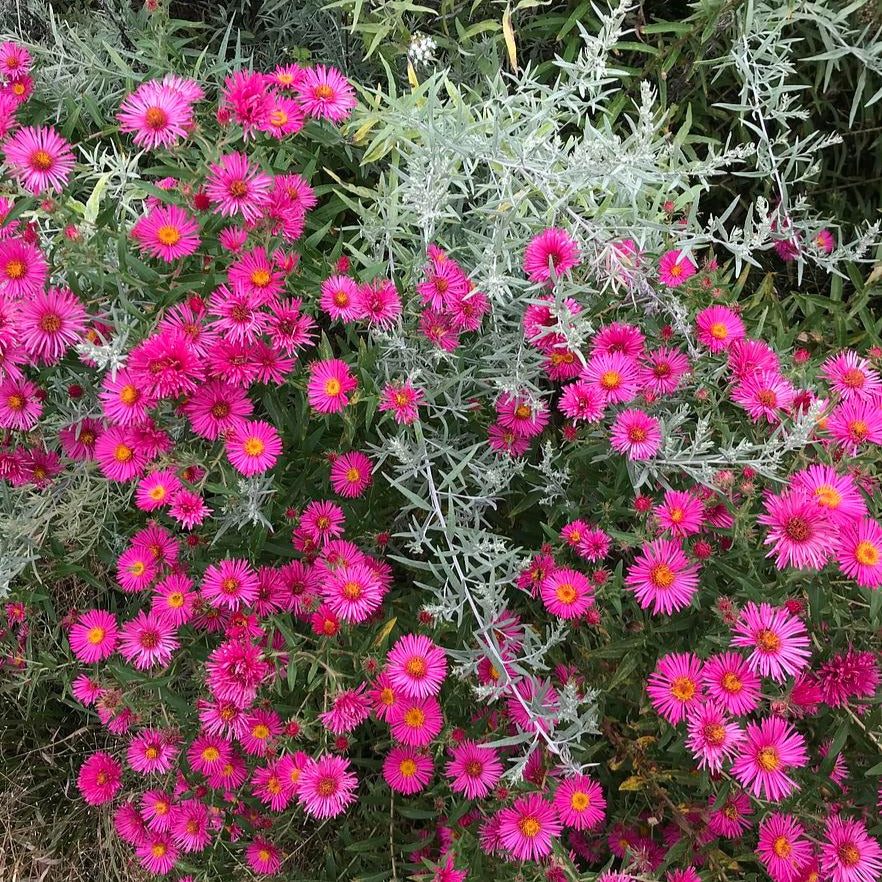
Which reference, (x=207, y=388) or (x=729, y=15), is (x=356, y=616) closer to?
(x=207, y=388)

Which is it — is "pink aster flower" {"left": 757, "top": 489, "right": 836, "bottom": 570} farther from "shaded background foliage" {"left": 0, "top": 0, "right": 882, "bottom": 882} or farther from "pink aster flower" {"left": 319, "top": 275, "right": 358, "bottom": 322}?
"pink aster flower" {"left": 319, "top": 275, "right": 358, "bottom": 322}

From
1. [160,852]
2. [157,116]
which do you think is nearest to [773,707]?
[160,852]

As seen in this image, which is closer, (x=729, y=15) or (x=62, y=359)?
(x=62, y=359)

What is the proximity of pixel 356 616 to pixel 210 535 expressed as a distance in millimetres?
488

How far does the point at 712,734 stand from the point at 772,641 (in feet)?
0.66

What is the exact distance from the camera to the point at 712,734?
141 centimetres

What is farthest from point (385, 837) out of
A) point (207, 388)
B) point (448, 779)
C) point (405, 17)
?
point (405, 17)

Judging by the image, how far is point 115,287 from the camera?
1.64 meters

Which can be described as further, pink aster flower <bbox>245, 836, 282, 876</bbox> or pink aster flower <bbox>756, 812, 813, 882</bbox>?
pink aster flower <bbox>245, 836, 282, 876</bbox>

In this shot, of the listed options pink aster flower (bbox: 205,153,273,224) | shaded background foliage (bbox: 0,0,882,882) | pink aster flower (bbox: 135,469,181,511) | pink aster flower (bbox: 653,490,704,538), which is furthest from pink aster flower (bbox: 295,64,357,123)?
pink aster flower (bbox: 653,490,704,538)

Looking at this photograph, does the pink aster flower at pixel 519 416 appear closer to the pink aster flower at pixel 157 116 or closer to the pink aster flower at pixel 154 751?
the pink aster flower at pixel 157 116

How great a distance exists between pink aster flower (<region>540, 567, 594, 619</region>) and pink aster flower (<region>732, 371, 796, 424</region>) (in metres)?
0.51

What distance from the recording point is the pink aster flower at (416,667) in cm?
162

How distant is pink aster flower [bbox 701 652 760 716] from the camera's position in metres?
1.43
